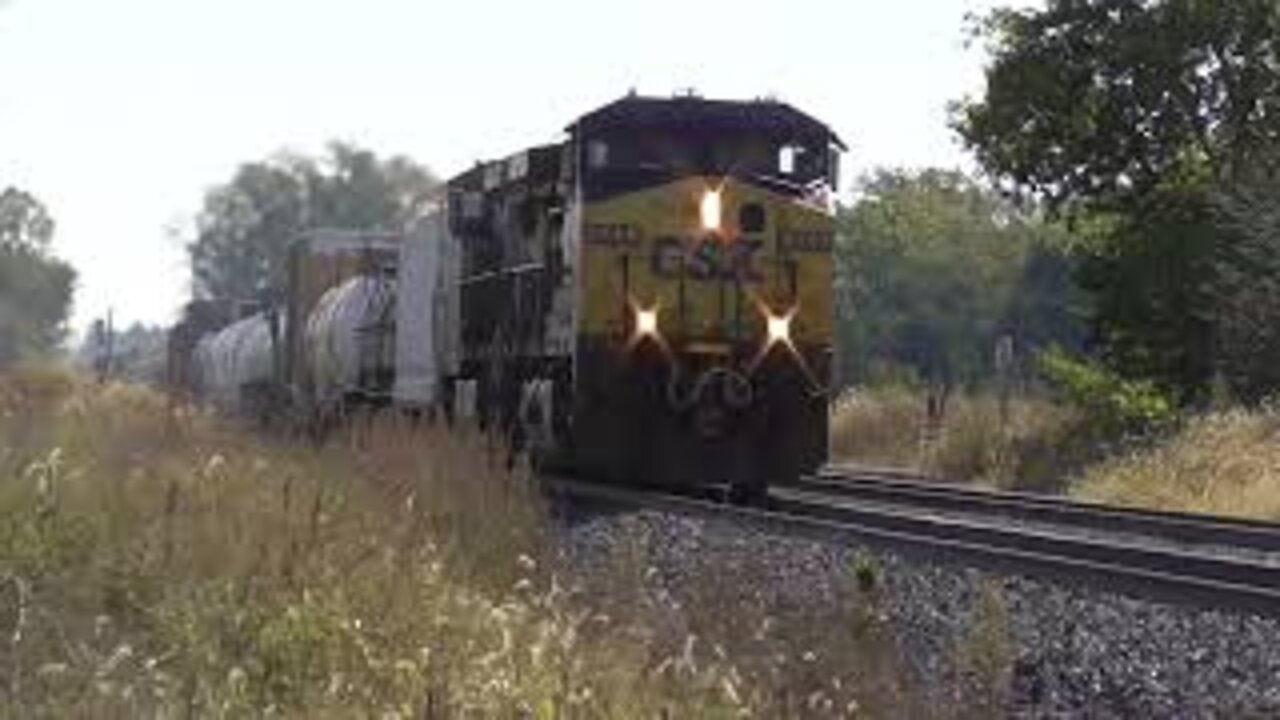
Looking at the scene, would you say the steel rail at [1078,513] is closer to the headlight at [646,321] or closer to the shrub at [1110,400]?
the headlight at [646,321]

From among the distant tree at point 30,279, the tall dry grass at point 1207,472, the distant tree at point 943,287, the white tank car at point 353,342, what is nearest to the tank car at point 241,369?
the white tank car at point 353,342

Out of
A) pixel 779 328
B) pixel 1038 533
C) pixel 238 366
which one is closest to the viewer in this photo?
pixel 1038 533

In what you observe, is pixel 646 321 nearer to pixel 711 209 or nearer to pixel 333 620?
pixel 711 209

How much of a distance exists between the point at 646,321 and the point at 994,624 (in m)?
9.50

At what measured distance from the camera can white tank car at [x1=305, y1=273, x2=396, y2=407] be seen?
27453mm

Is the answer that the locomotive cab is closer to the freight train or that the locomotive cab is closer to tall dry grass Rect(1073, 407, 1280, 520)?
the freight train

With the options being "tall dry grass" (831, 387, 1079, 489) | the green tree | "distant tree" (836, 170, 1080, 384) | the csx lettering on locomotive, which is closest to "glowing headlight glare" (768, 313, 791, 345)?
the csx lettering on locomotive

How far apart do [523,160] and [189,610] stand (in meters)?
13.0

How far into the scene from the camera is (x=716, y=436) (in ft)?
61.5

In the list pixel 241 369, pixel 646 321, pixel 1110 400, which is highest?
pixel 646 321

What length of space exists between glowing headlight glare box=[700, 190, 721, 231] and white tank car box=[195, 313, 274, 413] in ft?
61.6

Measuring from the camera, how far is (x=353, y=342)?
29.1 m

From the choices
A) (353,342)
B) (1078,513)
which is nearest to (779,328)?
(1078,513)

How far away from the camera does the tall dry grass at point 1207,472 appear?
21594 mm
